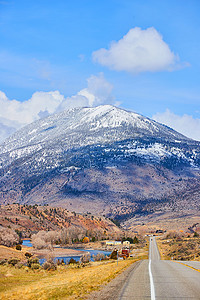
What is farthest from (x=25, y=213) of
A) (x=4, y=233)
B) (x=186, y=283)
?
(x=186, y=283)

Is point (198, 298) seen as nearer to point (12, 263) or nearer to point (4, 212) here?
point (12, 263)

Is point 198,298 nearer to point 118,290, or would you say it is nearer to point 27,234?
point 118,290

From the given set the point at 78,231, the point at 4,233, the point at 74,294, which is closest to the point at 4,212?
the point at 78,231

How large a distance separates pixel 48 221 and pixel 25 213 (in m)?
13.0

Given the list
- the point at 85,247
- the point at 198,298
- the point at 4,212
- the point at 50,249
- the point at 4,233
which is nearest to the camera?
the point at 198,298

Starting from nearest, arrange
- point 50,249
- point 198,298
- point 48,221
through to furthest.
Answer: point 198,298 → point 50,249 → point 48,221

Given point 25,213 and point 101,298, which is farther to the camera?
point 25,213

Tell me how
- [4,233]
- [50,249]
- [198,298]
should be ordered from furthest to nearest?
[50,249]
[4,233]
[198,298]

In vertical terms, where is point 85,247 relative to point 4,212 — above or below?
below

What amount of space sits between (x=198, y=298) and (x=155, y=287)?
3394 mm

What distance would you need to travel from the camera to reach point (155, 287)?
65.4 ft

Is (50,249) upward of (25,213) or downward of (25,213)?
downward

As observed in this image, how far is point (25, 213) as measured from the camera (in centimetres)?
19638

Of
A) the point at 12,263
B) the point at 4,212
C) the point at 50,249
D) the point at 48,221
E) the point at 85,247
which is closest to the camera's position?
the point at 12,263
